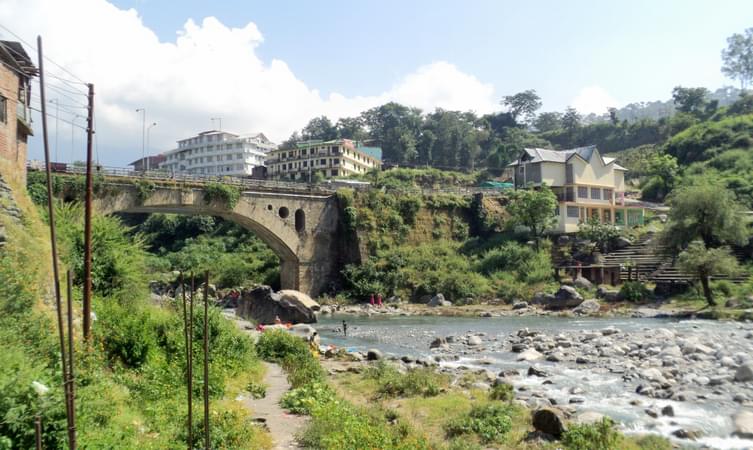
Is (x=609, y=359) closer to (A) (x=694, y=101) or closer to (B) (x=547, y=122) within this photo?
(A) (x=694, y=101)

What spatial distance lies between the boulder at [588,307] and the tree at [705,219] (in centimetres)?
609

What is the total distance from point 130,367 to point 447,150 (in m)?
82.6

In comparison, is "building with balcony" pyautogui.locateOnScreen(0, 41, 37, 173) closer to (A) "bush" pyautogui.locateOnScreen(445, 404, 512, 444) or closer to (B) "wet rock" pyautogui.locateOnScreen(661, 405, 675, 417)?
(A) "bush" pyautogui.locateOnScreen(445, 404, 512, 444)

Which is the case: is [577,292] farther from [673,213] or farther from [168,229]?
[168,229]

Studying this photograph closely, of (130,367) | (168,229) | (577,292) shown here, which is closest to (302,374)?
(130,367)

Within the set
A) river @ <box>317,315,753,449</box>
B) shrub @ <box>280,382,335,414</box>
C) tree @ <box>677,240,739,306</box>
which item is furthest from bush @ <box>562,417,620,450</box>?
tree @ <box>677,240,739,306</box>

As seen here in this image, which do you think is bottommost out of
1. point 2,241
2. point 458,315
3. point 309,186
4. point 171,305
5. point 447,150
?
point 458,315

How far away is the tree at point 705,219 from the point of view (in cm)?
3359

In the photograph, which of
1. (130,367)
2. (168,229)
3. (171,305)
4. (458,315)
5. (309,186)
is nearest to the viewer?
(130,367)

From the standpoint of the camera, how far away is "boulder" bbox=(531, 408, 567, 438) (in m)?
11.5

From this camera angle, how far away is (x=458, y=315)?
37531mm

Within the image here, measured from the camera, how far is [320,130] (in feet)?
368

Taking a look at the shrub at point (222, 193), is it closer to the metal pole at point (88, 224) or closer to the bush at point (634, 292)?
the bush at point (634, 292)

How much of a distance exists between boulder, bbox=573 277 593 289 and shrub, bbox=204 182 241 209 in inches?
992
